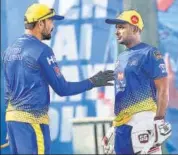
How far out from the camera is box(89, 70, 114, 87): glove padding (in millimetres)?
7637

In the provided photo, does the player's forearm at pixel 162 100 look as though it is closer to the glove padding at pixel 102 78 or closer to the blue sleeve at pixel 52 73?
the glove padding at pixel 102 78

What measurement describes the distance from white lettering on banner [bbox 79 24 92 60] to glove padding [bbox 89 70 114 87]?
249 cm

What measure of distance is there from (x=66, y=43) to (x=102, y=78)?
2.66m

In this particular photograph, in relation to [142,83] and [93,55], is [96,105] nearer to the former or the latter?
[93,55]

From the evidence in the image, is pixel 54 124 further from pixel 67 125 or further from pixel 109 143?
pixel 109 143

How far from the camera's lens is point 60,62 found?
10.2 metres

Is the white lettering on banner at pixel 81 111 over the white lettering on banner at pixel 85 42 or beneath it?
beneath

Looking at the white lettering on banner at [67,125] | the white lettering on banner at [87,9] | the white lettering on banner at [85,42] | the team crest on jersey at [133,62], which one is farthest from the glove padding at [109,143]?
A: the white lettering on banner at [87,9]

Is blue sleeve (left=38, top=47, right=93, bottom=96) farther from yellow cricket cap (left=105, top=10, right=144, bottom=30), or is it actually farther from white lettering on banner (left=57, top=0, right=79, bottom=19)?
white lettering on banner (left=57, top=0, right=79, bottom=19)

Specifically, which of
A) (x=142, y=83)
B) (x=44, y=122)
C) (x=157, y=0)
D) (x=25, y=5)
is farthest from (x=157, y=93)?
A: (x=25, y=5)

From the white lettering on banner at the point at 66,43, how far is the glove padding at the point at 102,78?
8.34ft

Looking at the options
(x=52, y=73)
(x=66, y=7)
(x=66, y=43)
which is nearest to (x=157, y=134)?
(x=52, y=73)

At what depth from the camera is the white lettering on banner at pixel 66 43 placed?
1022cm

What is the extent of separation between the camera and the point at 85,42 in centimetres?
1019
